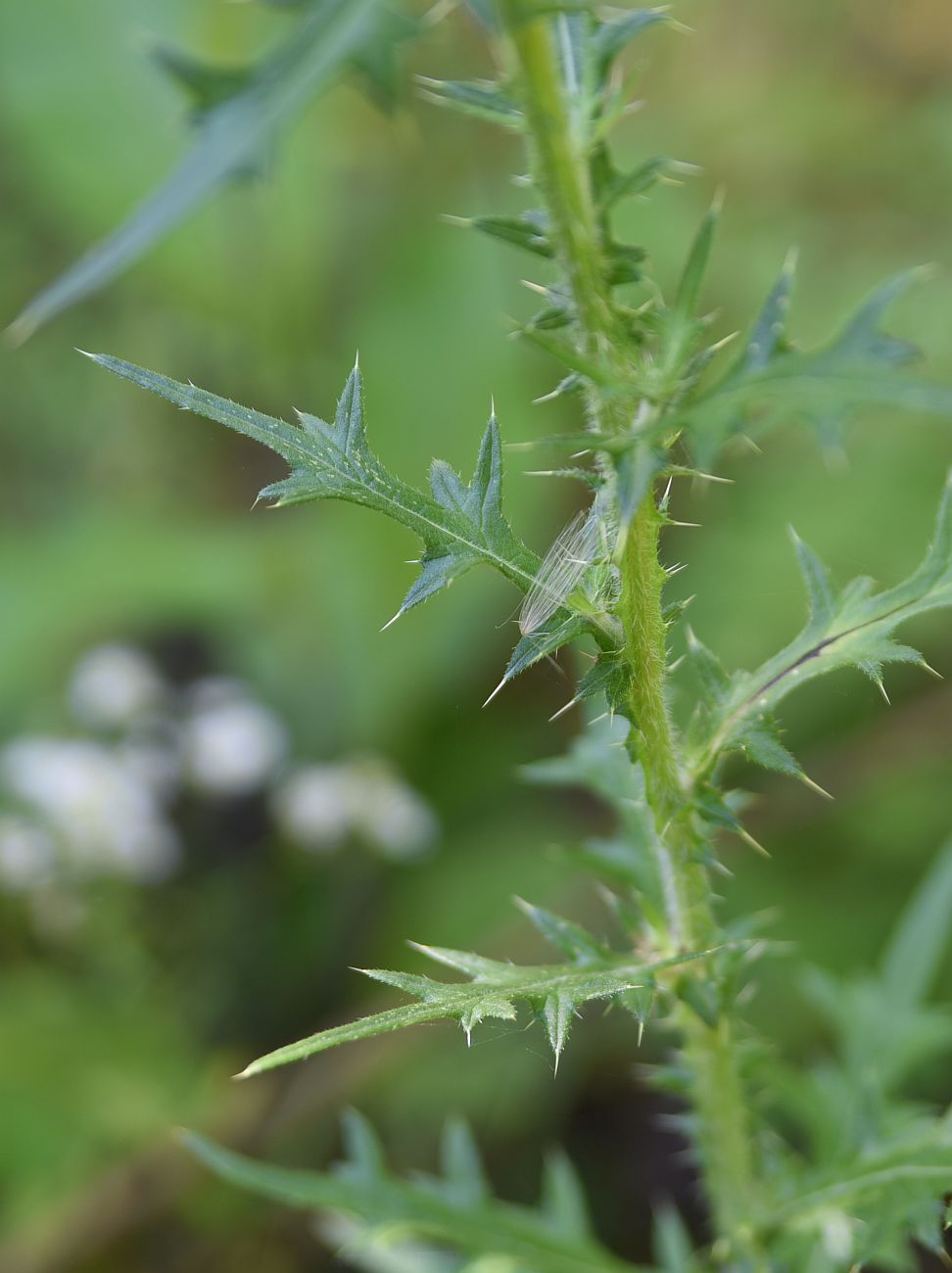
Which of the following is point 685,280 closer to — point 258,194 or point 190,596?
point 190,596

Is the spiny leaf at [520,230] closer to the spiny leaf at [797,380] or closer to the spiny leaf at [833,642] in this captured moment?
the spiny leaf at [797,380]

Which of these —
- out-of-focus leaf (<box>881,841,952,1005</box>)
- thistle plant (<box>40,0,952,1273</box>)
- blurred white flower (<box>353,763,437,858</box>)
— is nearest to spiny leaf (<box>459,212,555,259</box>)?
thistle plant (<box>40,0,952,1273</box>)

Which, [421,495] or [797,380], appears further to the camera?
[421,495]

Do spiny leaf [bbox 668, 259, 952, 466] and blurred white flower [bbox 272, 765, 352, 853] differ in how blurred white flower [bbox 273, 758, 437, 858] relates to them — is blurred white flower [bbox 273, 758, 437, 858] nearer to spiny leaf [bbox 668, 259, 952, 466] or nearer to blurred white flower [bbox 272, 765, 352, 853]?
blurred white flower [bbox 272, 765, 352, 853]

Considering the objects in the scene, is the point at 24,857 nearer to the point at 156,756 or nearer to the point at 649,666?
the point at 156,756

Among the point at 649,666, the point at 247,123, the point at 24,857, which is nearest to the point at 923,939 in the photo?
the point at 649,666

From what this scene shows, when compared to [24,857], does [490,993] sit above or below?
above

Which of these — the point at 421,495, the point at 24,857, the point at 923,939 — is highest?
the point at 421,495
